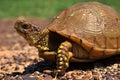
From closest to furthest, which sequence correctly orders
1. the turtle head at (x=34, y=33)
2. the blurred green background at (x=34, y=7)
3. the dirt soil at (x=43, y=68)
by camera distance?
the dirt soil at (x=43, y=68) → the turtle head at (x=34, y=33) → the blurred green background at (x=34, y=7)

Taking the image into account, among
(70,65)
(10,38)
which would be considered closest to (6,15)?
(10,38)

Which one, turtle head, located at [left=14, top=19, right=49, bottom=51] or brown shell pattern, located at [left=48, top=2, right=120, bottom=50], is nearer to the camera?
brown shell pattern, located at [left=48, top=2, right=120, bottom=50]

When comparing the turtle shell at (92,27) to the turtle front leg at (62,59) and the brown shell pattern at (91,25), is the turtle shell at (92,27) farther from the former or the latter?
the turtle front leg at (62,59)

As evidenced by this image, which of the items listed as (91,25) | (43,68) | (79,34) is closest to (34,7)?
(43,68)

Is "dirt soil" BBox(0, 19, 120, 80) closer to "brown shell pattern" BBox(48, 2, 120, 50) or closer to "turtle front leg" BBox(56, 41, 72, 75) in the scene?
"turtle front leg" BBox(56, 41, 72, 75)

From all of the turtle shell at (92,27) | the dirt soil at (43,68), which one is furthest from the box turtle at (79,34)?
the dirt soil at (43,68)

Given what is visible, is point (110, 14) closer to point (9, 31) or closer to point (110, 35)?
point (110, 35)

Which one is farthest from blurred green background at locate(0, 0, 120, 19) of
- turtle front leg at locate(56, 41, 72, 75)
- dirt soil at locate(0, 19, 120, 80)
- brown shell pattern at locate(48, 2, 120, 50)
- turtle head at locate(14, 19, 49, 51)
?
turtle front leg at locate(56, 41, 72, 75)
